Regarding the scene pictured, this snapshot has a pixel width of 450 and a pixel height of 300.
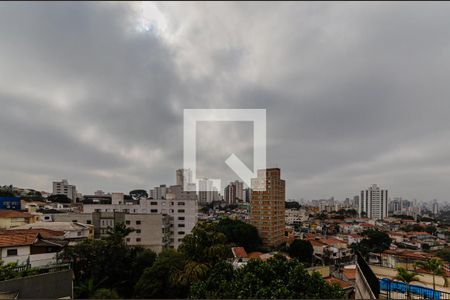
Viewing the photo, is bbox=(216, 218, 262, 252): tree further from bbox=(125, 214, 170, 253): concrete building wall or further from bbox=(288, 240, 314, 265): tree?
bbox=(125, 214, 170, 253): concrete building wall

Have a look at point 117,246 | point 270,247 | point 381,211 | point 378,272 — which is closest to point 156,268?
point 117,246

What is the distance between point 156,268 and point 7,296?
134 inches

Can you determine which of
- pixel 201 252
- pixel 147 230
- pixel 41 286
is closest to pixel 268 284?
pixel 201 252

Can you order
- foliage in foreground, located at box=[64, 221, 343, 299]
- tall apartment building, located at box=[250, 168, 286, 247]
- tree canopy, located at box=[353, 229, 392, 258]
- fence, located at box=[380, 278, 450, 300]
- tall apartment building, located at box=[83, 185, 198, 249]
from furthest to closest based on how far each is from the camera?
tall apartment building, located at box=[250, 168, 286, 247], tree canopy, located at box=[353, 229, 392, 258], tall apartment building, located at box=[83, 185, 198, 249], fence, located at box=[380, 278, 450, 300], foliage in foreground, located at box=[64, 221, 343, 299]

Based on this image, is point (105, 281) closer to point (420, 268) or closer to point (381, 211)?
point (420, 268)

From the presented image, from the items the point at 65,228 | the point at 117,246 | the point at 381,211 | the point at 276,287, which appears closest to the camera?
the point at 276,287

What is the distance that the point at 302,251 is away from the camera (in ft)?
49.6

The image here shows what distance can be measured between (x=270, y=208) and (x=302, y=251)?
4.96m

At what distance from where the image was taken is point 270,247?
18.3 metres

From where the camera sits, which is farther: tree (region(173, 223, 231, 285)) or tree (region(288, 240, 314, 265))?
tree (region(288, 240, 314, 265))

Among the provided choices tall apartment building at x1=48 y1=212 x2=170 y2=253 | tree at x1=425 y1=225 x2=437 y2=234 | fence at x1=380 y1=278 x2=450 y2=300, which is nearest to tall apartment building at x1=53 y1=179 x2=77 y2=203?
tall apartment building at x1=48 y1=212 x2=170 y2=253

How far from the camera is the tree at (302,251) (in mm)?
15094

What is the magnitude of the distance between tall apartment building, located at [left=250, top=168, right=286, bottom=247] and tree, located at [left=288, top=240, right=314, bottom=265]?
12.1ft

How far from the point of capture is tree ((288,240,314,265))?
49.5ft
